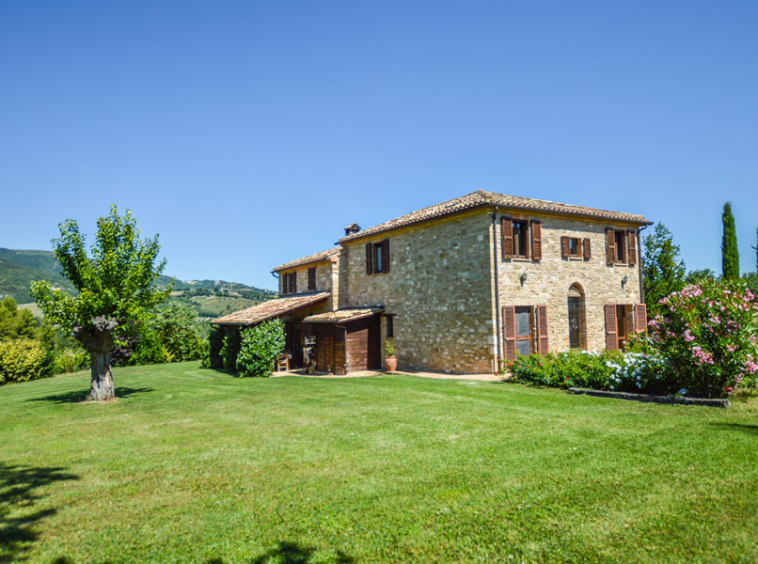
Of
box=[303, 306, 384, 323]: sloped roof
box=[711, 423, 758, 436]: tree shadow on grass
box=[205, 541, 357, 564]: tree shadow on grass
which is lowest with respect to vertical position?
box=[205, 541, 357, 564]: tree shadow on grass

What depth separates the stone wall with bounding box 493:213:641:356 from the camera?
16031 millimetres

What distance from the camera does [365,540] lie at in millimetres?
4008

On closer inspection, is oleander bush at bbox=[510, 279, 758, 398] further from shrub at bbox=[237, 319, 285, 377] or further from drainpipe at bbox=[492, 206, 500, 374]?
shrub at bbox=[237, 319, 285, 377]

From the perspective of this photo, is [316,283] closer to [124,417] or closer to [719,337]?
[124,417]

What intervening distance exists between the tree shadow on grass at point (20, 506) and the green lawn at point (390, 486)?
24 millimetres

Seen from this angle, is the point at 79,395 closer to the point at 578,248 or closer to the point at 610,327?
the point at 578,248

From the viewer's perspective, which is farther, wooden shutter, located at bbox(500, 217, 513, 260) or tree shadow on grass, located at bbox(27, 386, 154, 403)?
wooden shutter, located at bbox(500, 217, 513, 260)

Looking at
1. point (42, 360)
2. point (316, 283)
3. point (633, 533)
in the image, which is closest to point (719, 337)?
point (633, 533)

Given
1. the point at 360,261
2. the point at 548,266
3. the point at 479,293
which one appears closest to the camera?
the point at 479,293

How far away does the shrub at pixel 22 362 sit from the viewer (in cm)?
2312

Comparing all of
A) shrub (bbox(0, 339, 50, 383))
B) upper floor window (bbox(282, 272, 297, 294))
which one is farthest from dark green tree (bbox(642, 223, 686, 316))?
shrub (bbox(0, 339, 50, 383))

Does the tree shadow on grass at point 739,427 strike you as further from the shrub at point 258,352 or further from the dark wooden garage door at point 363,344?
the shrub at point 258,352

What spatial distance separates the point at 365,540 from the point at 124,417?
8.06 metres

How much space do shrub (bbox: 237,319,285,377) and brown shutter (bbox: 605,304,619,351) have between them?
1345 centimetres
